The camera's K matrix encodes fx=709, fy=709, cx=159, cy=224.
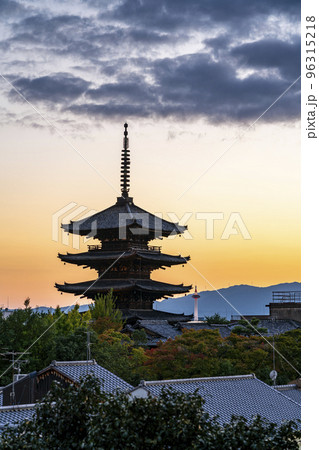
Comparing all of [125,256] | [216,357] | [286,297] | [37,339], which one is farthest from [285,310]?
[37,339]

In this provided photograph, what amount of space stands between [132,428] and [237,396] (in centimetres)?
1532

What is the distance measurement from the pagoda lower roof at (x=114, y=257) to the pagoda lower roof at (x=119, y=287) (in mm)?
2171

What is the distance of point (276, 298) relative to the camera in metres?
77.6

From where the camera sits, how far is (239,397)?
28.4m

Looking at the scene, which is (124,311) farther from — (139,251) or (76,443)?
(76,443)

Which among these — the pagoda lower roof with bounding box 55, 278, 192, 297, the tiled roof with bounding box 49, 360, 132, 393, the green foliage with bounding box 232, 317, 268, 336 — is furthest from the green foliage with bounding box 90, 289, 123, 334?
the tiled roof with bounding box 49, 360, 132, 393

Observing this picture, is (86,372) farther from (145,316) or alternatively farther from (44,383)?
(145,316)

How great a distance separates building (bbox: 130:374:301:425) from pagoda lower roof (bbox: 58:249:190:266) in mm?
41483

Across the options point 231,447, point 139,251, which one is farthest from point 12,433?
point 139,251

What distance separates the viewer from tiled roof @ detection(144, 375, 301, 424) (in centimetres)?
2690

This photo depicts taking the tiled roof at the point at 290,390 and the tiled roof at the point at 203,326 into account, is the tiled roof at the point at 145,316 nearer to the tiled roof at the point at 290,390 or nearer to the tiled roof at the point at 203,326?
the tiled roof at the point at 203,326

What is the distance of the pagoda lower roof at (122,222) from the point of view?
73.7 meters

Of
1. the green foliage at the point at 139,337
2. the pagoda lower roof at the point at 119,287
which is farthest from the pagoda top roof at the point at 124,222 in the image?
the green foliage at the point at 139,337

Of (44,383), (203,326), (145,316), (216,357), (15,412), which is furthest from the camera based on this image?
(145,316)
